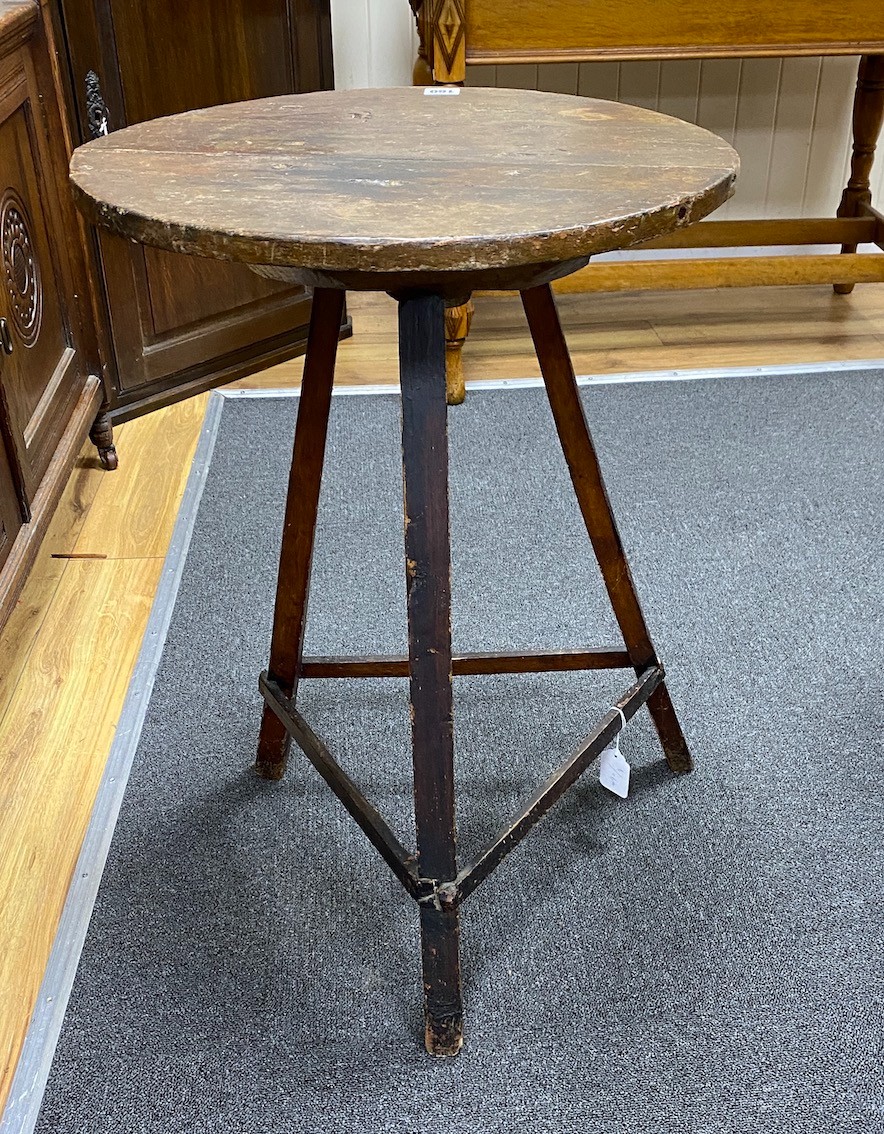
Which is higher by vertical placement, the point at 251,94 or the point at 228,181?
the point at 228,181

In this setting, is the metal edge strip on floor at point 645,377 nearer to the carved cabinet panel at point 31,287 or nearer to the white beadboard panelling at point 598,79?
the carved cabinet panel at point 31,287

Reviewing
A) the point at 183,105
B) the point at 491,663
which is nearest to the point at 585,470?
the point at 491,663

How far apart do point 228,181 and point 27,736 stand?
2.79ft

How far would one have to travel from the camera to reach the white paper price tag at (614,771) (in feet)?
4.19

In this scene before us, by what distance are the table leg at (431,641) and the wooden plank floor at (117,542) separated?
41 centimetres

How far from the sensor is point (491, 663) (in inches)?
51.7

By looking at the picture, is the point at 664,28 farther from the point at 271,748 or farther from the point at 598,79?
the point at 271,748

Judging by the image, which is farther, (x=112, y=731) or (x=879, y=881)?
(x=112, y=731)

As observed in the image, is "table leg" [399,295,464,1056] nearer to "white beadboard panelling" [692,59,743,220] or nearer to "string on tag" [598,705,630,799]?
"string on tag" [598,705,630,799]

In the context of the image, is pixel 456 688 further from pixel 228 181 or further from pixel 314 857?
pixel 228 181

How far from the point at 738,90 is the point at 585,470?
6.54 ft

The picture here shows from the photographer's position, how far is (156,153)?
3.32ft

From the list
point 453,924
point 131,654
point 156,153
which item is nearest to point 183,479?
point 131,654

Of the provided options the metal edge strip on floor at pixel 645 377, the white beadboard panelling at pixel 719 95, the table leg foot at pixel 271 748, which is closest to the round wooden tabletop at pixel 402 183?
the table leg foot at pixel 271 748
